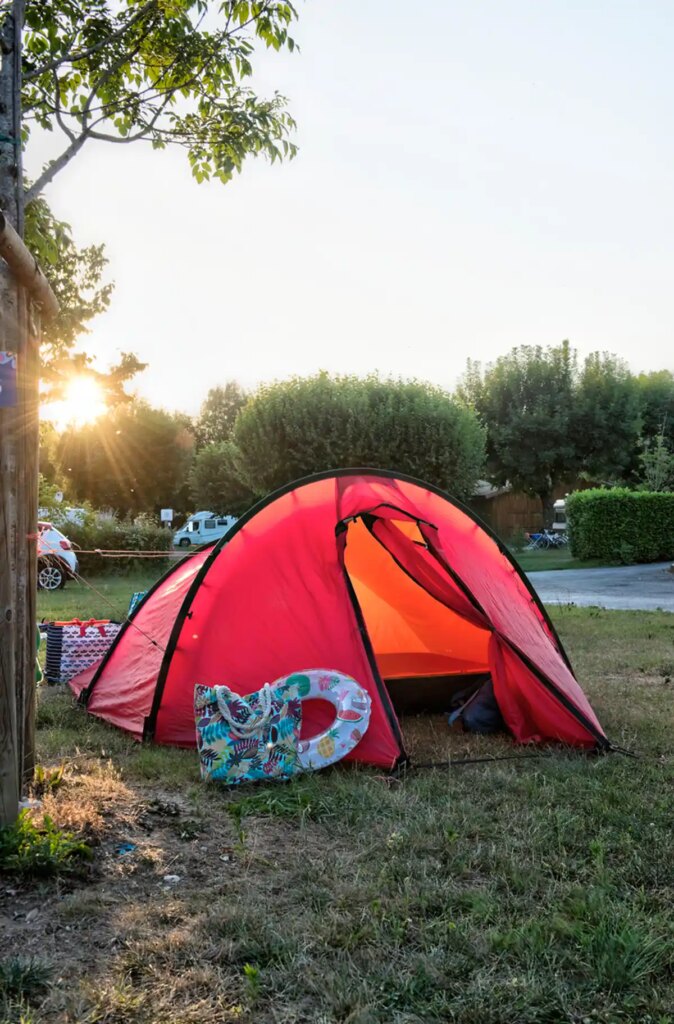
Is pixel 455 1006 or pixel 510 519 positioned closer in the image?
pixel 455 1006

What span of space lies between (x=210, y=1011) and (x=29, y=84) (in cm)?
511

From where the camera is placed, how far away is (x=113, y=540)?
2053 centimetres

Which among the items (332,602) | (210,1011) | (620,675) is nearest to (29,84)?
(332,602)

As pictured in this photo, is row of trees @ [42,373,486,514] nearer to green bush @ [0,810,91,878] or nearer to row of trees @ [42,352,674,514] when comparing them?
row of trees @ [42,352,674,514]

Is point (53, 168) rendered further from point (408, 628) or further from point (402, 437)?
point (402, 437)

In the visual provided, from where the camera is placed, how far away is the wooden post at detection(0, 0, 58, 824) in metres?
3.26

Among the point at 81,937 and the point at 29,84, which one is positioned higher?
the point at 29,84

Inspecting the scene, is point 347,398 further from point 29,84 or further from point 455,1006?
point 455,1006

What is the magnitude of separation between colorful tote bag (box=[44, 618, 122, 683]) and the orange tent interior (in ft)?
7.18

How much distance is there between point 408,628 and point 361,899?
345 cm

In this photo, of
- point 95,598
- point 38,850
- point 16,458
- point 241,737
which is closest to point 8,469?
point 16,458

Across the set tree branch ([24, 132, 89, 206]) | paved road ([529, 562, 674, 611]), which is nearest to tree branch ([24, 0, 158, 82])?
tree branch ([24, 132, 89, 206])

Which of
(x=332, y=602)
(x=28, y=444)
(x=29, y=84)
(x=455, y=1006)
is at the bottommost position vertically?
(x=455, y=1006)

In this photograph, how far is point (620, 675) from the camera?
7.29 metres
